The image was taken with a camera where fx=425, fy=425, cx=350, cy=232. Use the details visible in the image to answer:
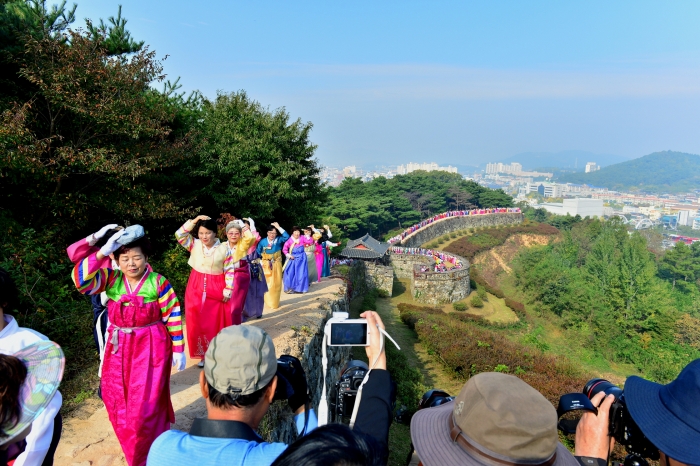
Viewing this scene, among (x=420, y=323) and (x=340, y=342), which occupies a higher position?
(x=340, y=342)

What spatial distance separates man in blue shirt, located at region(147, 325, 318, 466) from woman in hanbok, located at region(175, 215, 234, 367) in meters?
3.11

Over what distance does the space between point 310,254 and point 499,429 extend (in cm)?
914

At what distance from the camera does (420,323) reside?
1295cm

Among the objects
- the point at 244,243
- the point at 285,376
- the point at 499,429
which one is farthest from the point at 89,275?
the point at 499,429

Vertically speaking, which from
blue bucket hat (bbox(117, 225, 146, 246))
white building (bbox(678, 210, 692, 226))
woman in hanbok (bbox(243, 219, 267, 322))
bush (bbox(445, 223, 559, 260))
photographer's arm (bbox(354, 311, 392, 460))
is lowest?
white building (bbox(678, 210, 692, 226))

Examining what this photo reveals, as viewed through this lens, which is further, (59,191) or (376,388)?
(59,191)

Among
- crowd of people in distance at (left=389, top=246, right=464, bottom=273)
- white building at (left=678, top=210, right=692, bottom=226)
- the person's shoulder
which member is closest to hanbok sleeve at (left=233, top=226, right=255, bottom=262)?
the person's shoulder

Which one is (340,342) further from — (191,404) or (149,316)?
(191,404)

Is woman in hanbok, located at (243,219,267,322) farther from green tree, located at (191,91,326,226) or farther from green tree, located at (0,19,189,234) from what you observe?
green tree, located at (191,91,326,226)

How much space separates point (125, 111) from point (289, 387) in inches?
262

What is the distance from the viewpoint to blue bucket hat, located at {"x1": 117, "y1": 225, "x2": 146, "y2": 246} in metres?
2.89

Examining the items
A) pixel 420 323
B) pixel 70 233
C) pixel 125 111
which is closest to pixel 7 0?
pixel 125 111

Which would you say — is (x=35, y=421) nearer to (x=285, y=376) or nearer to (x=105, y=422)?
(x=285, y=376)

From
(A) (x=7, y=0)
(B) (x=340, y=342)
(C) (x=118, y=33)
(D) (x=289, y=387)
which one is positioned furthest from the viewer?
(C) (x=118, y=33)
